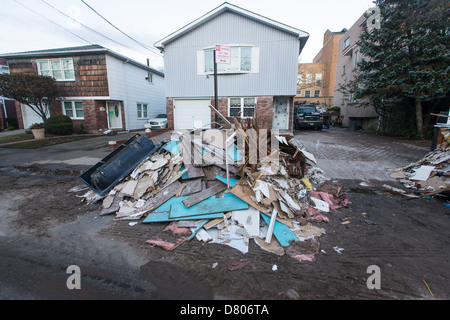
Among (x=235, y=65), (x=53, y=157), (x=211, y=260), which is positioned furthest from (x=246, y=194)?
(x=235, y=65)

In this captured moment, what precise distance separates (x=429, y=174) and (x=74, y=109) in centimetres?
1966

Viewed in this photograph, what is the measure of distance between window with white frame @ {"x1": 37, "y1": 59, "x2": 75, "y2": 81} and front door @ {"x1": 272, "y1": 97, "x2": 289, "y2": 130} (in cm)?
1431

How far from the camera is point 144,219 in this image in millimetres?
3822

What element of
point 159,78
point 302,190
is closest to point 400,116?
point 302,190

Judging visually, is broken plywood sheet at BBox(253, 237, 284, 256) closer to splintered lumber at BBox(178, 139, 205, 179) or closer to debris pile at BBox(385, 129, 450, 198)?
splintered lumber at BBox(178, 139, 205, 179)

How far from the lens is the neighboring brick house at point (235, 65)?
12406 mm

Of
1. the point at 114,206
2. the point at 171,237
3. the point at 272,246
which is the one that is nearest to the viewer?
the point at 272,246

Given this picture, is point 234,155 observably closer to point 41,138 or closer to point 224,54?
point 224,54

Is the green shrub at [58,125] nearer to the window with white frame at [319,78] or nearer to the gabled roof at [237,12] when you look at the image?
the gabled roof at [237,12]

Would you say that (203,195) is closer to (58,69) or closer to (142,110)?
(142,110)

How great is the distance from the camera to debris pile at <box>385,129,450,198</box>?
16.5ft

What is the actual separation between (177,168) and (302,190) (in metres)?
2.73

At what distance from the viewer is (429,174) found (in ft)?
Result: 17.9

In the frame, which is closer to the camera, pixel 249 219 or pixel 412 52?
pixel 249 219
